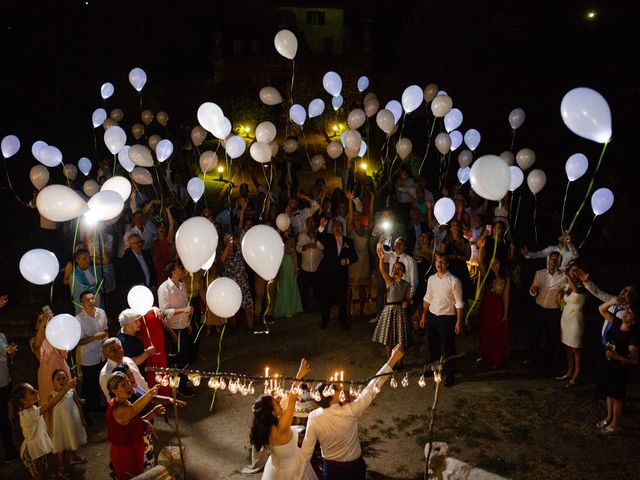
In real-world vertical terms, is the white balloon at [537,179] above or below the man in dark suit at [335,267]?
above

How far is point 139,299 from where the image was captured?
5211 millimetres

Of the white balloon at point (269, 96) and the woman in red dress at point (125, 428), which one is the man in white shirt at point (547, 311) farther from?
the white balloon at point (269, 96)

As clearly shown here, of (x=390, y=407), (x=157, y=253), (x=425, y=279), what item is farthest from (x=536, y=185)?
(x=157, y=253)

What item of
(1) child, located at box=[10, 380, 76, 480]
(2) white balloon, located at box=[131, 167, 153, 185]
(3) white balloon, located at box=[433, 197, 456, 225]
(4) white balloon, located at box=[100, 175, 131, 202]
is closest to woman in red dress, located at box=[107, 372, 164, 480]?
(1) child, located at box=[10, 380, 76, 480]

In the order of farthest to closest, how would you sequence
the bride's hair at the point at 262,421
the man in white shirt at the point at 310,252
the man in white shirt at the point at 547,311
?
1. the man in white shirt at the point at 310,252
2. the man in white shirt at the point at 547,311
3. the bride's hair at the point at 262,421

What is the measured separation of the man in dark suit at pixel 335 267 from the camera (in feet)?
25.3

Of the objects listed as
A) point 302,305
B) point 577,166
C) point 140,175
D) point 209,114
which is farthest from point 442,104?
point 140,175

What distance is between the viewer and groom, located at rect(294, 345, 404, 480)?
3.74 meters

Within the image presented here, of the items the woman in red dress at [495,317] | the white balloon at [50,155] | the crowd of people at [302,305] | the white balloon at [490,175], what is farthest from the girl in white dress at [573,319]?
the white balloon at [50,155]

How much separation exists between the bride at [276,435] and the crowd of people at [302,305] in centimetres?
1

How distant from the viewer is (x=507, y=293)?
21.3 feet

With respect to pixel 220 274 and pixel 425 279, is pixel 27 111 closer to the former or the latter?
pixel 220 274

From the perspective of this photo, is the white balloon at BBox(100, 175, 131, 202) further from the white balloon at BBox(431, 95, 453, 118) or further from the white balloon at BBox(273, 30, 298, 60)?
the white balloon at BBox(431, 95, 453, 118)

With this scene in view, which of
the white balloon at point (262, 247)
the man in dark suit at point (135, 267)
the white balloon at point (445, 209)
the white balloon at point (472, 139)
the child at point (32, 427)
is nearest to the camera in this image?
the child at point (32, 427)
